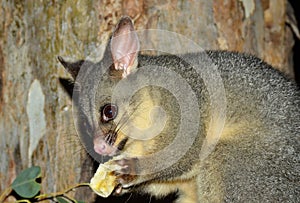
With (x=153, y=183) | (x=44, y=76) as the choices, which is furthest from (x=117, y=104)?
(x=44, y=76)

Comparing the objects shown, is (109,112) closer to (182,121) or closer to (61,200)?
(182,121)

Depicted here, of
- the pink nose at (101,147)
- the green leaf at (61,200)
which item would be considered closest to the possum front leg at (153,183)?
the pink nose at (101,147)

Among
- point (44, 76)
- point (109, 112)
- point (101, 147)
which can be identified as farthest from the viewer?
point (44, 76)

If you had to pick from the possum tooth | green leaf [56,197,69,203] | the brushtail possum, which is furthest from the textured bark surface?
the possum tooth

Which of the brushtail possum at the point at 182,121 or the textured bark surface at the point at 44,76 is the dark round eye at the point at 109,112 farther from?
the textured bark surface at the point at 44,76

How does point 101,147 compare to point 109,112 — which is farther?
point 109,112

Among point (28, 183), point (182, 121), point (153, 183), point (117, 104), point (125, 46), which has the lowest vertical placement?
point (153, 183)

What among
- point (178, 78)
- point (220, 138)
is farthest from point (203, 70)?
point (220, 138)
